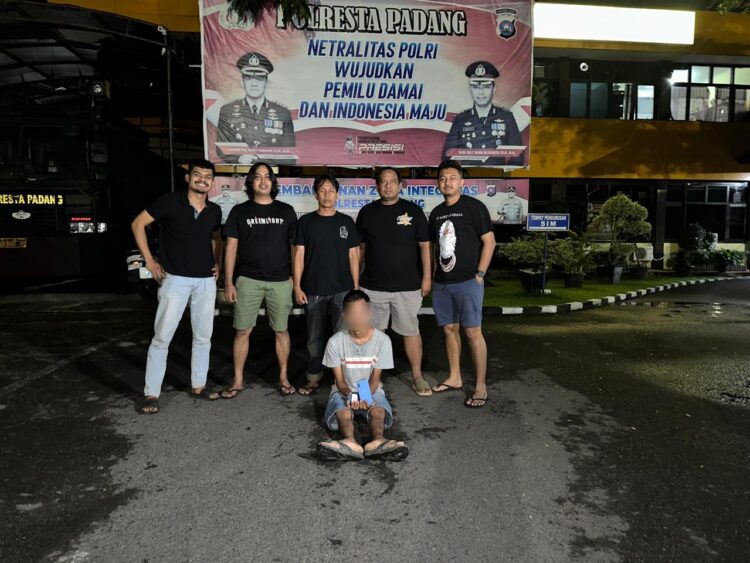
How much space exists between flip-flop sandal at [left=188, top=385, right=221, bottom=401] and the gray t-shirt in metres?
1.42

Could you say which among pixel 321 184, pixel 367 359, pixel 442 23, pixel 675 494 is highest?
pixel 442 23

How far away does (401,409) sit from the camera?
4.67 m

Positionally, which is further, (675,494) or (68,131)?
(68,131)

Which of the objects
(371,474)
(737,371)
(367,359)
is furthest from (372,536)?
(737,371)

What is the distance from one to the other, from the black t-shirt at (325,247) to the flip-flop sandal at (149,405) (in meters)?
1.61

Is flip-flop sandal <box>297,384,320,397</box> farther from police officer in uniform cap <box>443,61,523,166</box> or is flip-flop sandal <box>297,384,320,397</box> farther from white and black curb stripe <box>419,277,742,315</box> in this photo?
police officer in uniform cap <box>443,61,523,166</box>

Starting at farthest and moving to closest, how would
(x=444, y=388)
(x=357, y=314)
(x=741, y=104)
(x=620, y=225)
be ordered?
1. (x=741, y=104)
2. (x=620, y=225)
3. (x=444, y=388)
4. (x=357, y=314)

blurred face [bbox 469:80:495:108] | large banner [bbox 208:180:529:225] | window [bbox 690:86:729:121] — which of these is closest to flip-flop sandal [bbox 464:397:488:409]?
large banner [bbox 208:180:529:225]

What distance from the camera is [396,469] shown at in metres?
3.46

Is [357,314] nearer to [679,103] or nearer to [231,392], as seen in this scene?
[231,392]

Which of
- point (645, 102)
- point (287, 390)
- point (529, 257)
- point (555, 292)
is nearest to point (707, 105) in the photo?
point (645, 102)

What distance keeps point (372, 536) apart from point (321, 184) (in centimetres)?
310

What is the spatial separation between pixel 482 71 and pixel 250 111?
13.4ft

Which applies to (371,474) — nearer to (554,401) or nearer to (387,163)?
(554,401)
